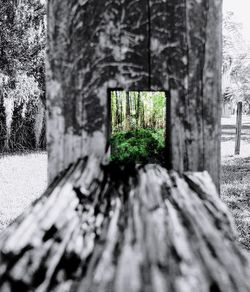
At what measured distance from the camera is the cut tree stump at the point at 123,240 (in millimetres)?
654

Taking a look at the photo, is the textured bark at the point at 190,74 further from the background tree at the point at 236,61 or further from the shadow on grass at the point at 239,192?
the background tree at the point at 236,61

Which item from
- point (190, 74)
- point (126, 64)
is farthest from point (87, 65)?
point (190, 74)

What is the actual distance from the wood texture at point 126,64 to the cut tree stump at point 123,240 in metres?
0.14

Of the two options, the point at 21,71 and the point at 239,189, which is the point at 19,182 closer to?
the point at 239,189

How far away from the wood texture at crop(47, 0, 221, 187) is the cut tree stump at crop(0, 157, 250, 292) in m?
0.14

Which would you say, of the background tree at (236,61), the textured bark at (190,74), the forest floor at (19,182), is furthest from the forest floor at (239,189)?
the background tree at (236,61)

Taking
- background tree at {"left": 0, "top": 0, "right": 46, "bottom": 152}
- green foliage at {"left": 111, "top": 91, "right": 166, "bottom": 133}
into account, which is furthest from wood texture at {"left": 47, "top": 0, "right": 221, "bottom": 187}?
background tree at {"left": 0, "top": 0, "right": 46, "bottom": 152}

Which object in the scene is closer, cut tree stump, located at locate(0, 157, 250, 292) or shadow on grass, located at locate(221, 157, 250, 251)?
cut tree stump, located at locate(0, 157, 250, 292)

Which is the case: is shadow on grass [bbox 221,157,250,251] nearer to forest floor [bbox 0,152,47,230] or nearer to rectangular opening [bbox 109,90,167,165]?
rectangular opening [bbox 109,90,167,165]

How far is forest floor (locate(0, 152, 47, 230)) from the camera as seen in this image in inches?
253

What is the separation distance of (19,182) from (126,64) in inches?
321

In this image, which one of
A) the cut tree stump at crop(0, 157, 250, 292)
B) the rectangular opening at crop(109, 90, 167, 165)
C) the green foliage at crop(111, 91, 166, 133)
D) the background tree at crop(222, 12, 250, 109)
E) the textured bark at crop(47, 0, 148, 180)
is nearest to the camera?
the cut tree stump at crop(0, 157, 250, 292)

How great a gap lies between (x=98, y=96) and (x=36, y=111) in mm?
13856

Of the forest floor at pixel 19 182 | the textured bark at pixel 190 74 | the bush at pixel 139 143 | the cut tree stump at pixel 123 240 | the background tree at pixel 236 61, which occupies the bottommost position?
the forest floor at pixel 19 182
